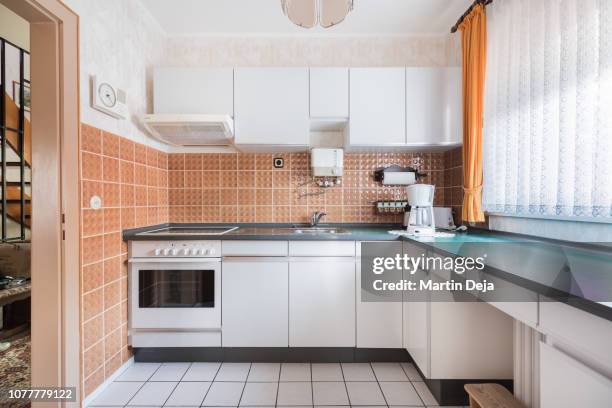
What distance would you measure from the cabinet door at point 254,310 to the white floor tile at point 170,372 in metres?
0.33

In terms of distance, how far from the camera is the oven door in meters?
1.94

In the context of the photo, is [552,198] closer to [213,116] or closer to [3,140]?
[213,116]

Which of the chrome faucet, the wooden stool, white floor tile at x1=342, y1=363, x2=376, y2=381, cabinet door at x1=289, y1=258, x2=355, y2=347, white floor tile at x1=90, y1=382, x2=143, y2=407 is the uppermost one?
the chrome faucet

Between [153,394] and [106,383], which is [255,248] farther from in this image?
[106,383]

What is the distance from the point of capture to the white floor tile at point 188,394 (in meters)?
1.60

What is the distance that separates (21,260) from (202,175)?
5.68 ft

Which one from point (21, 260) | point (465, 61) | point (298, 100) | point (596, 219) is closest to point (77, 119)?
point (298, 100)

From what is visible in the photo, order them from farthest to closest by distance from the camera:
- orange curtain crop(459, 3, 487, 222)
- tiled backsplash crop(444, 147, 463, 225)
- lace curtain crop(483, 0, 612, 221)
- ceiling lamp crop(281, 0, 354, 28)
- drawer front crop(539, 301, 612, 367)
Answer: tiled backsplash crop(444, 147, 463, 225)
orange curtain crop(459, 3, 487, 222)
lace curtain crop(483, 0, 612, 221)
ceiling lamp crop(281, 0, 354, 28)
drawer front crop(539, 301, 612, 367)

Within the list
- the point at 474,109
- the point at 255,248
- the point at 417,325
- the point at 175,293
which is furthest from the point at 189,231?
the point at 474,109

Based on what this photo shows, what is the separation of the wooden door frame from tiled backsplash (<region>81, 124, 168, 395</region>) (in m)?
0.11

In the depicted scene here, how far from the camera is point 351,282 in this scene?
196cm

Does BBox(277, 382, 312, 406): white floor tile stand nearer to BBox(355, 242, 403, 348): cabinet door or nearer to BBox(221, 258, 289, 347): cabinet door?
BBox(221, 258, 289, 347): cabinet door

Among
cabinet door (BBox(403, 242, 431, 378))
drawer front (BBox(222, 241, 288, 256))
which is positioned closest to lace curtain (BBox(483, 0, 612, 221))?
cabinet door (BBox(403, 242, 431, 378))

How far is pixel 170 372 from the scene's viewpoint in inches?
74.7
